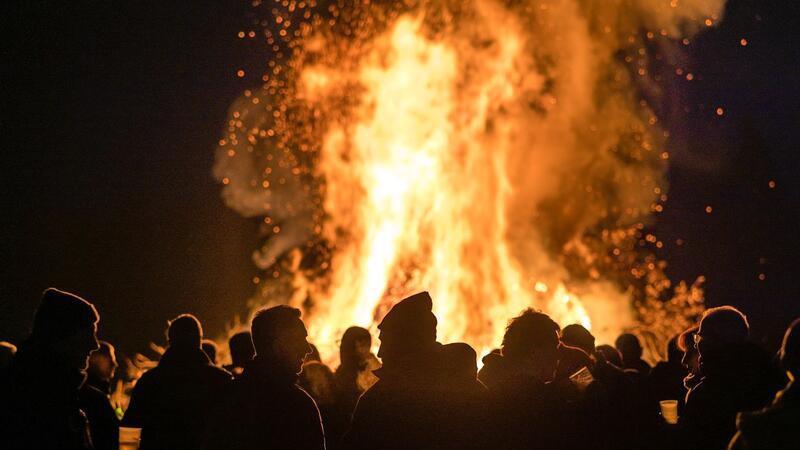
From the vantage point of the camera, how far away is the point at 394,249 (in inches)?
664

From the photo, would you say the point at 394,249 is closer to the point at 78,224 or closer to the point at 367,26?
the point at 367,26

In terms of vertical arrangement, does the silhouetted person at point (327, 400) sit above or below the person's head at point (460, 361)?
above

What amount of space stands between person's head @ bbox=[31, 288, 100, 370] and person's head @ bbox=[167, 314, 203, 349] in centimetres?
108

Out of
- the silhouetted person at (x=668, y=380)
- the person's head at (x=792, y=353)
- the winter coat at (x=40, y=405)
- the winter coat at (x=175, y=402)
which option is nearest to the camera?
the person's head at (x=792, y=353)

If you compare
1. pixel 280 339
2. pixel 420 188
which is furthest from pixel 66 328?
pixel 420 188

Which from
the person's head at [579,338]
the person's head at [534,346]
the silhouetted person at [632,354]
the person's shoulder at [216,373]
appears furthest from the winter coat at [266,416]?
the silhouetted person at [632,354]

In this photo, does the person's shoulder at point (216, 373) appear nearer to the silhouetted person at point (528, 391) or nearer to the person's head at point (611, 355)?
the silhouetted person at point (528, 391)

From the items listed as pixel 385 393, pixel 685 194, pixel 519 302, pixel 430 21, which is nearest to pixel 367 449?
pixel 385 393

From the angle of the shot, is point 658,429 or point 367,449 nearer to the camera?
point 367,449

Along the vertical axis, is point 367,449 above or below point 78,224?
below

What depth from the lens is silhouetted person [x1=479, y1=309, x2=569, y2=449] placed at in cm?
371

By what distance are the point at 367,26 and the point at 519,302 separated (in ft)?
21.0

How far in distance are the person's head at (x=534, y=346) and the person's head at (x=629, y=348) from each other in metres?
3.36

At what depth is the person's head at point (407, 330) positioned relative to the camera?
12.4 ft
